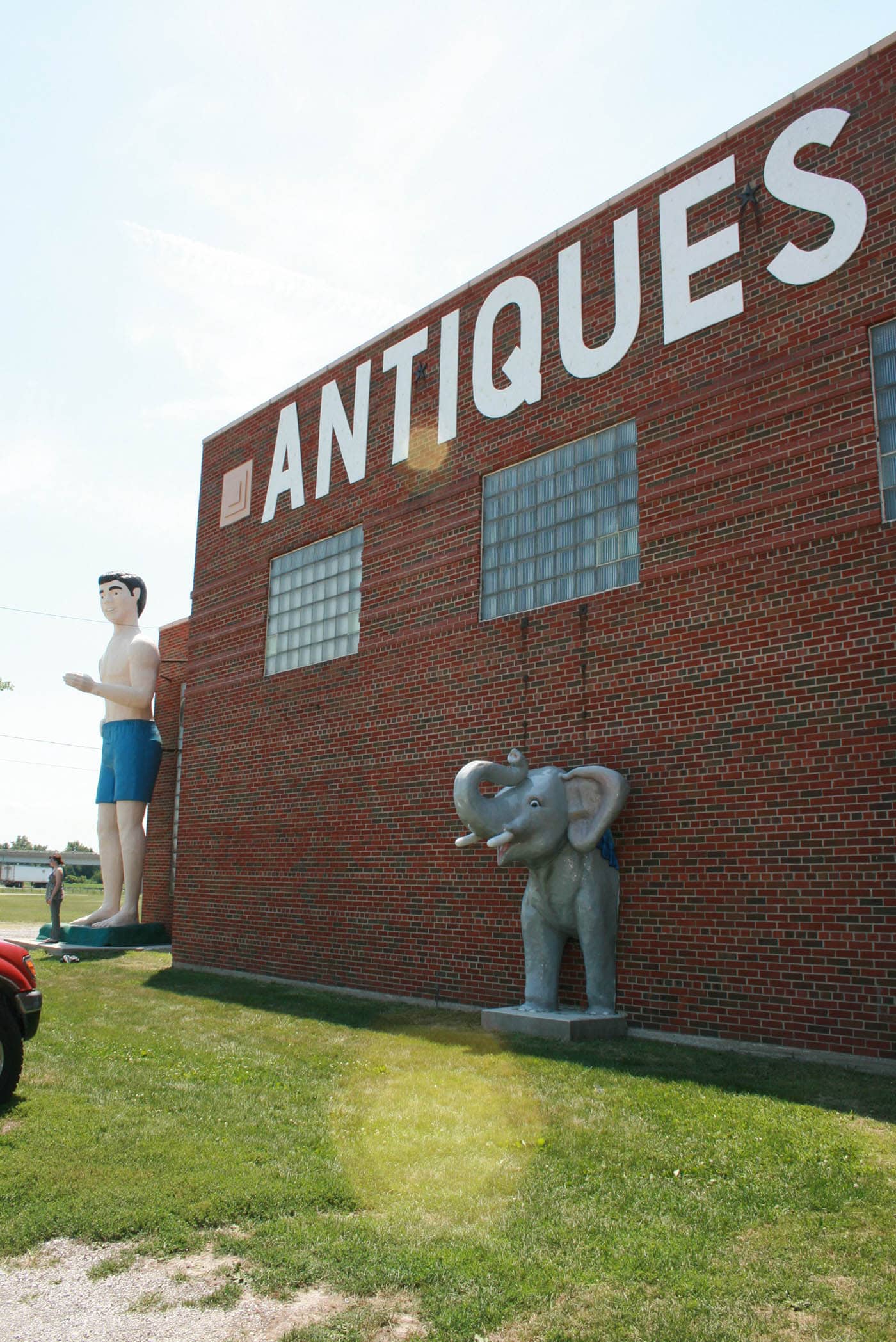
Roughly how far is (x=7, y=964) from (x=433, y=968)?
5969mm

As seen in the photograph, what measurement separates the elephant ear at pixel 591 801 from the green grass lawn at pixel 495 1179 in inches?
70.0

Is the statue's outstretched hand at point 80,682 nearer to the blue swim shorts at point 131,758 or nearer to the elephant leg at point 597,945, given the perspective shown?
the blue swim shorts at point 131,758

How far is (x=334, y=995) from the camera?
39.9ft

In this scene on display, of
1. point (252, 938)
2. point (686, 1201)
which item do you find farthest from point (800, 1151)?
point (252, 938)

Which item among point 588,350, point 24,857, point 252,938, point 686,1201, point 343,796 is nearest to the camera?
point 686,1201

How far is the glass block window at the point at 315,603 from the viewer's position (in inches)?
547

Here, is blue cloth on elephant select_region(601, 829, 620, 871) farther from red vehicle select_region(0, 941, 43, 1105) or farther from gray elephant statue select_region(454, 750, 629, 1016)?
red vehicle select_region(0, 941, 43, 1105)

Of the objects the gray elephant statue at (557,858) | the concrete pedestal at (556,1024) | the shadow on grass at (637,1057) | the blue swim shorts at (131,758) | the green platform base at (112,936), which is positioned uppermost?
the blue swim shorts at (131,758)

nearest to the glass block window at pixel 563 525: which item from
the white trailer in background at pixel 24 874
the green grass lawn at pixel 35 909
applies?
the green grass lawn at pixel 35 909

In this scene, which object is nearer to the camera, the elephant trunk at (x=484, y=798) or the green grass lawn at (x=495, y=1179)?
the green grass lawn at (x=495, y=1179)

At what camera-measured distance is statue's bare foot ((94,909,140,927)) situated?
1845cm

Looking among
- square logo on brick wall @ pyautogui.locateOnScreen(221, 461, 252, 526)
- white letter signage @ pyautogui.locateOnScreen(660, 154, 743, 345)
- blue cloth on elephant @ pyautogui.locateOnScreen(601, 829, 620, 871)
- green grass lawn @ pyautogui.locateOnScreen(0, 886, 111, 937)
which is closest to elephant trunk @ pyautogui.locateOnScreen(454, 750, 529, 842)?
blue cloth on elephant @ pyautogui.locateOnScreen(601, 829, 620, 871)

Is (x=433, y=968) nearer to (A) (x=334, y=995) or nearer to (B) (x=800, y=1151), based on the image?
(A) (x=334, y=995)

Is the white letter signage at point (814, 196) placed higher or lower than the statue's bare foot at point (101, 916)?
higher
